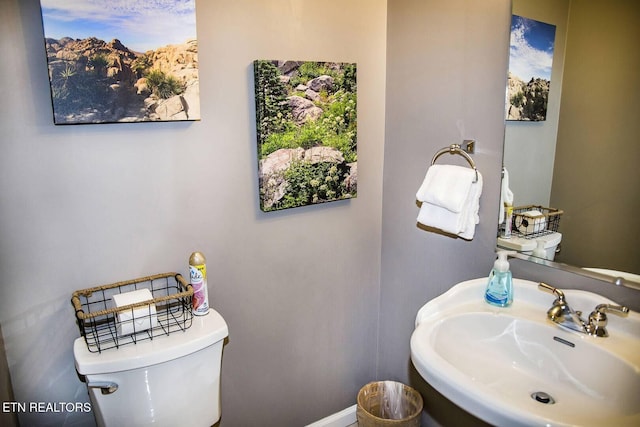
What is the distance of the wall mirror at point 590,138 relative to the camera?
1.21 metres

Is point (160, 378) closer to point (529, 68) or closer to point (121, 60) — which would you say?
point (121, 60)

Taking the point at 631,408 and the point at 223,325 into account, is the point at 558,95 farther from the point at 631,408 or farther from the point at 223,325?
the point at 223,325

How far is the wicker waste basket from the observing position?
1946mm

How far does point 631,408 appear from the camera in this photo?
1062mm

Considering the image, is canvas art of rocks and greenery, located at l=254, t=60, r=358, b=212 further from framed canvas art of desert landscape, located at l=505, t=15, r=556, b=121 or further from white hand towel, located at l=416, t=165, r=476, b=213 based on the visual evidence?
framed canvas art of desert landscape, located at l=505, t=15, r=556, b=121

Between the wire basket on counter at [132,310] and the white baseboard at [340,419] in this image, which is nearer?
the wire basket on counter at [132,310]

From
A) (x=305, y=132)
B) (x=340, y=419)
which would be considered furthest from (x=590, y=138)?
(x=340, y=419)

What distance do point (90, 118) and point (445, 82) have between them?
1.26 m

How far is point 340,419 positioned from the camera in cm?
214

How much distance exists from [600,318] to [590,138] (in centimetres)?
53

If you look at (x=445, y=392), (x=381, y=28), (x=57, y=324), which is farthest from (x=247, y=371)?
(x=381, y=28)

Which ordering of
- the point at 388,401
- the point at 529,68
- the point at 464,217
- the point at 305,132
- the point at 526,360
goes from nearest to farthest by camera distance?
the point at 526,360, the point at 529,68, the point at 464,217, the point at 305,132, the point at 388,401

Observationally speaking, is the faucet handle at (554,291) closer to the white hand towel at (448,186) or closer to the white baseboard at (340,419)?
the white hand towel at (448,186)

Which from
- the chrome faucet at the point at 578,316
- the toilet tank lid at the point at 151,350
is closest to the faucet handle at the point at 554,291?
the chrome faucet at the point at 578,316
